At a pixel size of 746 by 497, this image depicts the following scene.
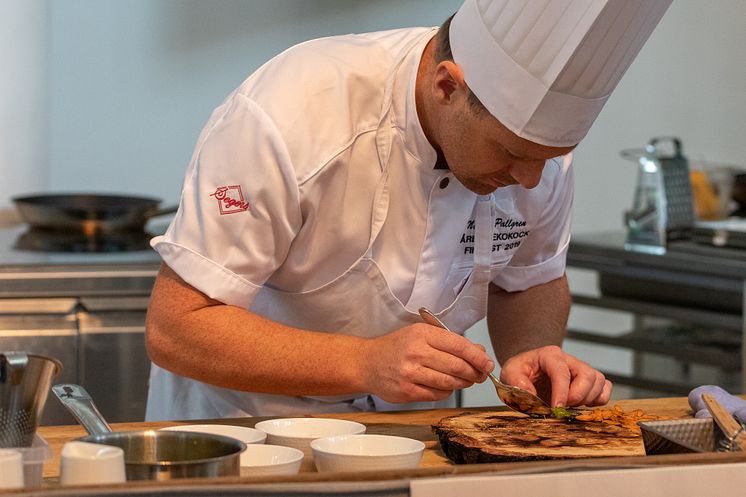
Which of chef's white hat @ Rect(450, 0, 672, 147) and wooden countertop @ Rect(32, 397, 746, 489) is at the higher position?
chef's white hat @ Rect(450, 0, 672, 147)

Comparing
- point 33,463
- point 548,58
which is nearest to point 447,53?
point 548,58

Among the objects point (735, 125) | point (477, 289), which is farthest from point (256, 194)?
point (735, 125)

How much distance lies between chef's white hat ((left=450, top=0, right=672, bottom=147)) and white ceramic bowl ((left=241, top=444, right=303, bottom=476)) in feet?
1.78

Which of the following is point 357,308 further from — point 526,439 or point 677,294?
point 677,294

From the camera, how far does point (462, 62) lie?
152 centimetres

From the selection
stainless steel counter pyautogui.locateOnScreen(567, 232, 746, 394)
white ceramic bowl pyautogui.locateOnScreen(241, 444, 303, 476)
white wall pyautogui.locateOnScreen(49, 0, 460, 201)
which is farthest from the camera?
white wall pyautogui.locateOnScreen(49, 0, 460, 201)

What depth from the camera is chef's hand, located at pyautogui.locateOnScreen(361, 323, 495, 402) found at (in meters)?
1.43

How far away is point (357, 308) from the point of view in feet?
5.61

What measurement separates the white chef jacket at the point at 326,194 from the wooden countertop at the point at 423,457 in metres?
0.19

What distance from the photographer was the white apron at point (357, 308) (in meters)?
1.68

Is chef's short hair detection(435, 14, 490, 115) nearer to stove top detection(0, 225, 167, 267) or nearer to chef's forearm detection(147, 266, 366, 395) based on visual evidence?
chef's forearm detection(147, 266, 366, 395)

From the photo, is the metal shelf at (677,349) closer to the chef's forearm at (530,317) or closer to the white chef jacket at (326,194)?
the chef's forearm at (530,317)

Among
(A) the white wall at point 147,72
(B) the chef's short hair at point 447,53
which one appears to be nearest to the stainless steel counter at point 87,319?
(A) the white wall at point 147,72

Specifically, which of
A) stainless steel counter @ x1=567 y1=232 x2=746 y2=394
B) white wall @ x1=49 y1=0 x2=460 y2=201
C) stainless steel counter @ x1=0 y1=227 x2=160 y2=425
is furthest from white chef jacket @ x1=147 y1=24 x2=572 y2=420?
white wall @ x1=49 y1=0 x2=460 y2=201
